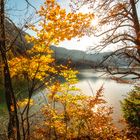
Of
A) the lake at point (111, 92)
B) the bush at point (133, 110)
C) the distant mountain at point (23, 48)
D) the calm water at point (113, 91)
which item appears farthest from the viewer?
the calm water at point (113, 91)

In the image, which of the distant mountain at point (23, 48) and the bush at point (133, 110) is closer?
the distant mountain at point (23, 48)

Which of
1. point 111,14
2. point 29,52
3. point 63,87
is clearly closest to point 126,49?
point 111,14

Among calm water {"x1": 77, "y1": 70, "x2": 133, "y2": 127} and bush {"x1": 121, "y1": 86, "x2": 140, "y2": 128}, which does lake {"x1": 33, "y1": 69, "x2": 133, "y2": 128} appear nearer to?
calm water {"x1": 77, "y1": 70, "x2": 133, "y2": 127}

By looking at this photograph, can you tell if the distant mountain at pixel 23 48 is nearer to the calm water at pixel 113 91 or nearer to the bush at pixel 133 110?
the calm water at pixel 113 91

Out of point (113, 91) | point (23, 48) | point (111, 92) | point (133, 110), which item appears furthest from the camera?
point (113, 91)

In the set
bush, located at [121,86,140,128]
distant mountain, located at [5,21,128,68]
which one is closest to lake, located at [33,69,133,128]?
bush, located at [121,86,140,128]

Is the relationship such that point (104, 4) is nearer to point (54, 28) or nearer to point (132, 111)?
point (54, 28)

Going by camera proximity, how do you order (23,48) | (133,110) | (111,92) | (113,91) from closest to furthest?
(23,48) → (133,110) → (111,92) → (113,91)

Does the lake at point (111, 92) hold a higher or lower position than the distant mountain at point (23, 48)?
lower

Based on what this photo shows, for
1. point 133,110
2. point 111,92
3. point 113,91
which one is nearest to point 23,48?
point 133,110

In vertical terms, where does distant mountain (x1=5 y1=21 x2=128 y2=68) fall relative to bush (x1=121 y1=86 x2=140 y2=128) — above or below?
above

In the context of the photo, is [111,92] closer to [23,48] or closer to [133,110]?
[133,110]

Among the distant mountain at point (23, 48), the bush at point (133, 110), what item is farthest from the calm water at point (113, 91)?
the distant mountain at point (23, 48)

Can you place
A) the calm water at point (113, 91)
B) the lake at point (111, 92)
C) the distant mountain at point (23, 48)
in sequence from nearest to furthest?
the distant mountain at point (23, 48)
the lake at point (111, 92)
the calm water at point (113, 91)
